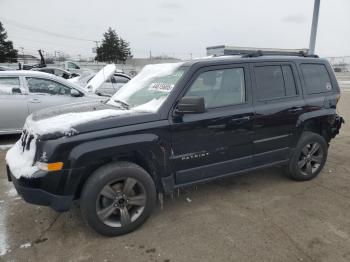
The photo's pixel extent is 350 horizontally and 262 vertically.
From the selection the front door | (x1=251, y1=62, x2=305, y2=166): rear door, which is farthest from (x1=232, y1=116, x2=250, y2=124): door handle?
(x1=251, y1=62, x2=305, y2=166): rear door

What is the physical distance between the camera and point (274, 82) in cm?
405

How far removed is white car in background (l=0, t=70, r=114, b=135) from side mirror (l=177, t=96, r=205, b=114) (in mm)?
3778

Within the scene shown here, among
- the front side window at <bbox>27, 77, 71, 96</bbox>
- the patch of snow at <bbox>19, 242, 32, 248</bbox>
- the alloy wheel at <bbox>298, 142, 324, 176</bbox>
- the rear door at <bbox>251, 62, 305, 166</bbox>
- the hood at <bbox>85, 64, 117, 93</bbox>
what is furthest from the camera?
the hood at <bbox>85, 64, 117, 93</bbox>

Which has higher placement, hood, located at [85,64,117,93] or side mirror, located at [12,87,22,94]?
hood, located at [85,64,117,93]

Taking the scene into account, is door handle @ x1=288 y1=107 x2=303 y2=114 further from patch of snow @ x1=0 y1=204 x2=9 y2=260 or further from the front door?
patch of snow @ x1=0 y1=204 x2=9 y2=260

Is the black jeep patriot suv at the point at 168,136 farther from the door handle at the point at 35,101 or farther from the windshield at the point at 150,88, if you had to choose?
the door handle at the point at 35,101

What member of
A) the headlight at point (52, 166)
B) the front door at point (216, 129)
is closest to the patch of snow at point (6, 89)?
the headlight at point (52, 166)

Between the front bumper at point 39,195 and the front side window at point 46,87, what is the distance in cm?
450

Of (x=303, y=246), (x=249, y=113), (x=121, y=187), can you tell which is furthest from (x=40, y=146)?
(x=303, y=246)

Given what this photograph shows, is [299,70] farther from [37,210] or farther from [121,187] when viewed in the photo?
[37,210]

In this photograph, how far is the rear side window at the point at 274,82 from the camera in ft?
12.8

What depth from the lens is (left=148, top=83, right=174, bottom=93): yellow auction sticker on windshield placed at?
3.48 m

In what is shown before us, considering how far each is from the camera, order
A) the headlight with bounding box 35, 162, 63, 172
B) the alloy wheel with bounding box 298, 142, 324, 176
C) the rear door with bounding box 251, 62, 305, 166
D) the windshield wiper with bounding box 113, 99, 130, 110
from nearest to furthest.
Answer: the headlight with bounding box 35, 162, 63, 172 < the windshield wiper with bounding box 113, 99, 130, 110 < the rear door with bounding box 251, 62, 305, 166 < the alloy wheel with bounding box 298, 142, 324, 176

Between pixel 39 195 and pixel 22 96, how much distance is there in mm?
4562
